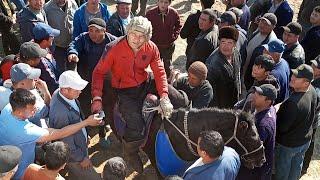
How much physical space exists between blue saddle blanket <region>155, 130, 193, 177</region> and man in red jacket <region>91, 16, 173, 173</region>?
0.42 meters

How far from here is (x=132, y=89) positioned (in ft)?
17.7

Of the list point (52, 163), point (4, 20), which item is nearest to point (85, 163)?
point (52, 163)

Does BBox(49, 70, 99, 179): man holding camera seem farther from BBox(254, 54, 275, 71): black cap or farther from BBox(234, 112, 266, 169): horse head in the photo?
BBox(254, 54, 275, 71): black cap

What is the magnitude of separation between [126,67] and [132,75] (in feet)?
0.57

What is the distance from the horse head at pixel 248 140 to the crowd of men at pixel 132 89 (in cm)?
17

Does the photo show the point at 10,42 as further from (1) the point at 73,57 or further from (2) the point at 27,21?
(1) the point at 73,57

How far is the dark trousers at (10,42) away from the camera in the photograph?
8.25 m

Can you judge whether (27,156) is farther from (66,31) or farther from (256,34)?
(256,34)

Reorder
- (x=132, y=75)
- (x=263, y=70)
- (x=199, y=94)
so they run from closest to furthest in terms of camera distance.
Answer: (x=132, y=75) < (x=199, y=94) < (x=263, y=70)

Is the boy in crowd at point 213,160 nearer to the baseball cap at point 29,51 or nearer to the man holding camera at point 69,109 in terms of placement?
the man holding camera at point 69,109

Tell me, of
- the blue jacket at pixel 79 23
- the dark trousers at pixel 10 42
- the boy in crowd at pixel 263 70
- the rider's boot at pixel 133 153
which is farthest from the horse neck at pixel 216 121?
the dark trousers at pixel 10 42

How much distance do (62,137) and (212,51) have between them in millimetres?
3230

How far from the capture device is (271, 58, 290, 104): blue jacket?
5.91 meters

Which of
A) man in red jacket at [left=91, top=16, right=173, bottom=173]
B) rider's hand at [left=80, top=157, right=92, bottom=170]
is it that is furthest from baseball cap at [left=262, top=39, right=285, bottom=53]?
rider's hand at [left=80, top=157, right=92, bottom=170]
